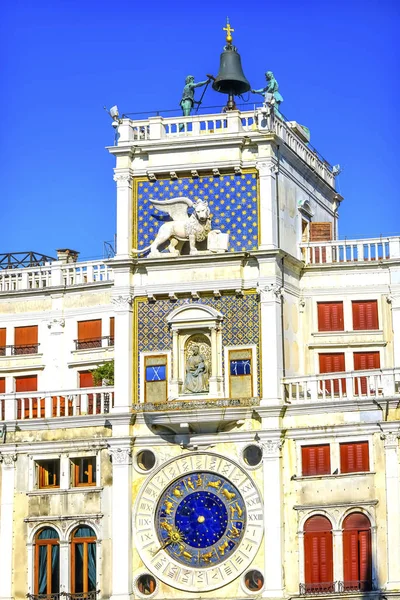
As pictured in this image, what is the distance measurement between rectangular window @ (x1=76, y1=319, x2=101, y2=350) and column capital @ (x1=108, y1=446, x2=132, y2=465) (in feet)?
24.7

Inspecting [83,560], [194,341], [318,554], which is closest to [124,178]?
[194,341]

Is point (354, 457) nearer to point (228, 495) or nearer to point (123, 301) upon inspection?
point (228, 495)

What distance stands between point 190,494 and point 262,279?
7777mm

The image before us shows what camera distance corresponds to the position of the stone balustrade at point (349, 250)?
189 ft

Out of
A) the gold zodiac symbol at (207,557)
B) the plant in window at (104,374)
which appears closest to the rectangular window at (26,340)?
the plant in window at (104,374)

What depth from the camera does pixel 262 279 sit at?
54219 millimetres

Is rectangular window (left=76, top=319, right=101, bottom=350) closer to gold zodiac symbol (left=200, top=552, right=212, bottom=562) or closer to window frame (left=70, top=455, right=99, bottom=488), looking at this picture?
window frame (left=70, top=455, right=99, bottom=488)

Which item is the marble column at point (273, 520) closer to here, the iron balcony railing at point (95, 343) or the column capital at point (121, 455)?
the column capital at point (121, 455)

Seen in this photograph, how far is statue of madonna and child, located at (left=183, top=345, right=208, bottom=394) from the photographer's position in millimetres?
54469

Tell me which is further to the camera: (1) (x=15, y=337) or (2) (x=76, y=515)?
(1) (x=15, y=337)

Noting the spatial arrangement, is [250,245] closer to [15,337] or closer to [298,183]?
[298,183]

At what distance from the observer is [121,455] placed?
54.6 metres

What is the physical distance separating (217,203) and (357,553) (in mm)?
13049

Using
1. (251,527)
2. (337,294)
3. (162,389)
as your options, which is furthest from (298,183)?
(251,527)
